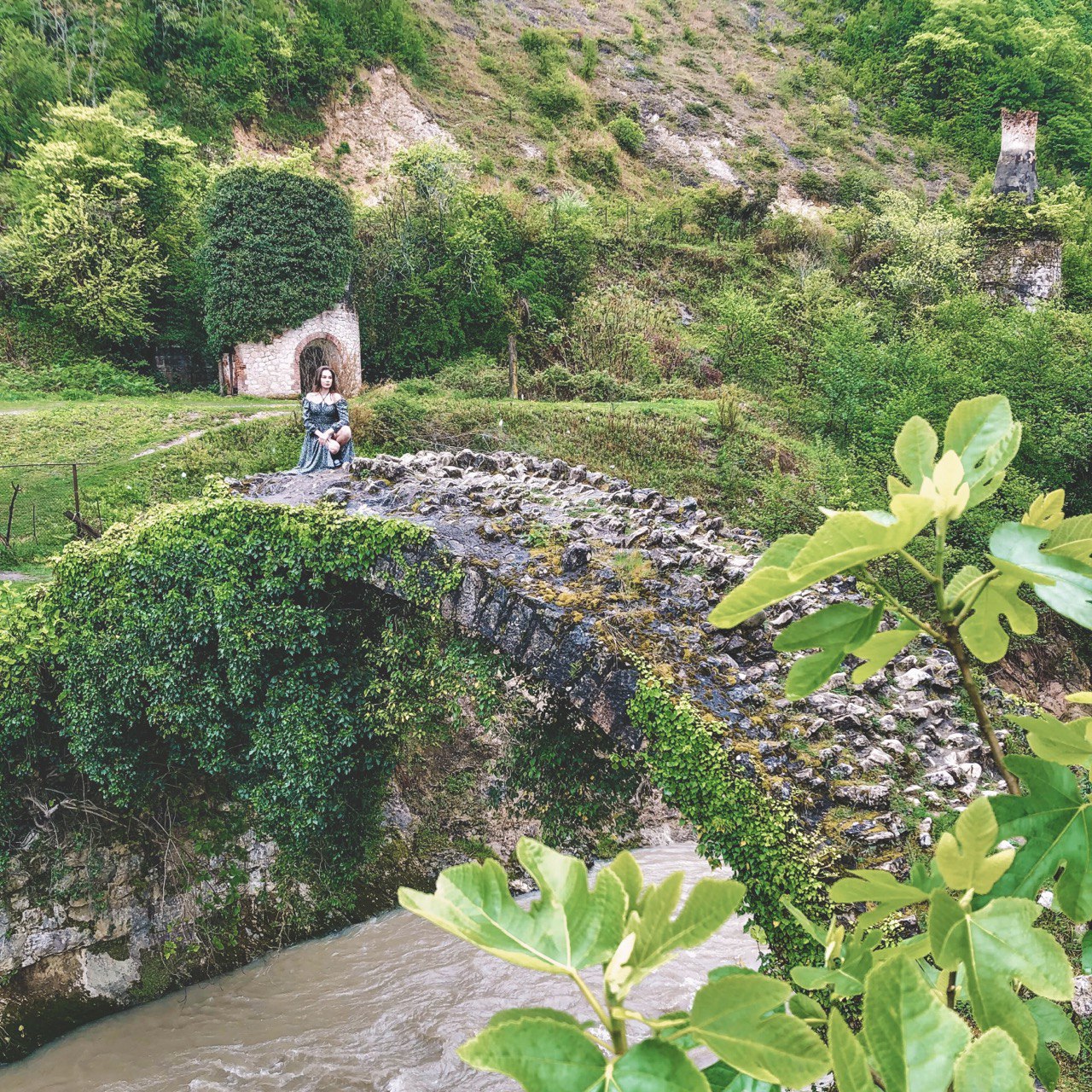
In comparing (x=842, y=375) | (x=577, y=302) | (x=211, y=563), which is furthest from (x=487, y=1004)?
(x=577, y=302)

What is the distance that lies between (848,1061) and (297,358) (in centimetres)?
1953

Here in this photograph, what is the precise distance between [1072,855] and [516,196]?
80.9ft

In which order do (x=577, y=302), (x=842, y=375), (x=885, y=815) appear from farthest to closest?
(x=577, y=302) < (x=842, y=375) < (x=885, y=815)

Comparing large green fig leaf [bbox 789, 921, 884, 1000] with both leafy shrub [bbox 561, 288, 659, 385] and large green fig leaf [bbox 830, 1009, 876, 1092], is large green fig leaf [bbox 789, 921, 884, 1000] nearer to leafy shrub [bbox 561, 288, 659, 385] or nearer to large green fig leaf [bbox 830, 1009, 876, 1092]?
large green fig leaf [bbox 830, 1009, 876, 1092]

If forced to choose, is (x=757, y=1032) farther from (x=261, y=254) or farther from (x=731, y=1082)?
(x=261, y=254)

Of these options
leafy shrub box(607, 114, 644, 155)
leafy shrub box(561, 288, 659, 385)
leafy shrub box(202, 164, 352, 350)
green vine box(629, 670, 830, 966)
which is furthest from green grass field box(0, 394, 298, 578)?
leafy shrub box(607, 114, 644, 155)

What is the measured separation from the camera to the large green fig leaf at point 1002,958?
64 cm

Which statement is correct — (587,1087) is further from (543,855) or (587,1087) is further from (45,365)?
(45,365)

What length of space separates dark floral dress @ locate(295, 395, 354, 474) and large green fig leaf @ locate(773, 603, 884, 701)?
923 centimetres

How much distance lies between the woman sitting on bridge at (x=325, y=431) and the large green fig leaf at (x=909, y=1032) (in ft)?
31.0

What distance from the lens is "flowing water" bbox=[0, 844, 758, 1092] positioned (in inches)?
283

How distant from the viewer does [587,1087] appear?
521 millimetres

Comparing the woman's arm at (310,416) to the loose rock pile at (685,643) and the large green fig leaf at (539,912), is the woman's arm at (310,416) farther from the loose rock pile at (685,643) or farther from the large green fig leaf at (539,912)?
the large green fig leaf at (539,912)

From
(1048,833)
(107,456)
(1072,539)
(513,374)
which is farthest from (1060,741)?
(513,374)
